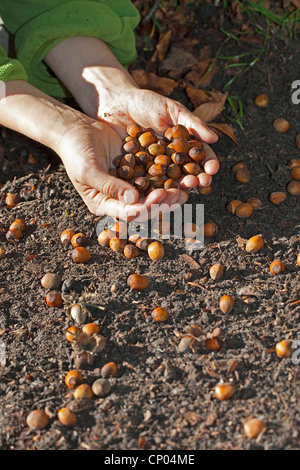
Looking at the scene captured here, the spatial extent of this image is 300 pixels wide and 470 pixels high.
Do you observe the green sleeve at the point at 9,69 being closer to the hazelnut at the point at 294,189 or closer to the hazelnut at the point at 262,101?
the hazelnut at the point at 262,101

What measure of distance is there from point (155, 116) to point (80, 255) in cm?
76

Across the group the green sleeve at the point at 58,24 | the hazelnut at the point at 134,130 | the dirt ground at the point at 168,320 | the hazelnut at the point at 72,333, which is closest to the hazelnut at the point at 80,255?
the dirt ground at the point at 168,320

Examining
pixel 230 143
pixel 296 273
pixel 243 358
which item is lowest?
pixel 243 358

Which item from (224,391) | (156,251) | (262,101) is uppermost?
(262,101)

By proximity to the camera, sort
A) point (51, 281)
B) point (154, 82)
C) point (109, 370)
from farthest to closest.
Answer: point (154, 82) → point (51, 281) → point (109, 370)

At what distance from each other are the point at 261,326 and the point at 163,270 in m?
0.51

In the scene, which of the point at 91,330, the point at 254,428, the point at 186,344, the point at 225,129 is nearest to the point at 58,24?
the point at 225,129

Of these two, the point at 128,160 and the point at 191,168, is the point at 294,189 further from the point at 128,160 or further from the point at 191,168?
the point at 128,160

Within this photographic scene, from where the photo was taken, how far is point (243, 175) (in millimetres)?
2826

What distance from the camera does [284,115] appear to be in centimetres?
317

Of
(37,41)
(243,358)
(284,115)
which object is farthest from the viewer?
(284,115)
